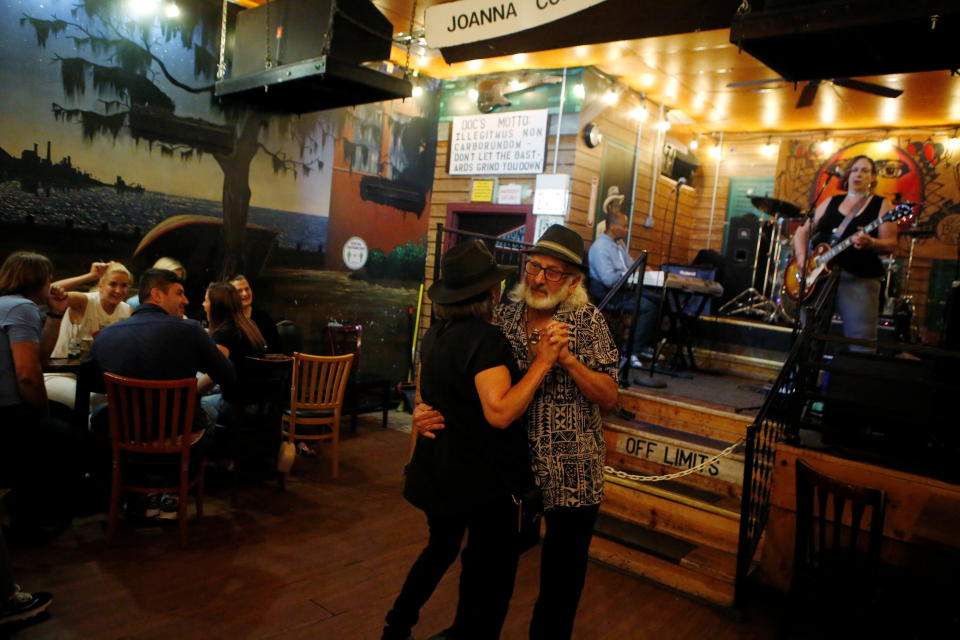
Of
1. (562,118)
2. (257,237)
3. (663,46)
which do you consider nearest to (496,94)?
(562,118)

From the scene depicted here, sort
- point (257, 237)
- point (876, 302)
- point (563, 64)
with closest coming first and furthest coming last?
point (876, 302)
point (257, 237)
point (563, 64)

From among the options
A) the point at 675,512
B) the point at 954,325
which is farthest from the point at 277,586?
the point at 954,325

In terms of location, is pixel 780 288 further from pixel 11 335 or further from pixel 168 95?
pixel 11 335

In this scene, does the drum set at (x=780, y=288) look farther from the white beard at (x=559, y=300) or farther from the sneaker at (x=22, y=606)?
the sneaker at (x=22, y=606)

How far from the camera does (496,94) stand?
715 cm

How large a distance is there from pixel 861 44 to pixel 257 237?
4800 mm

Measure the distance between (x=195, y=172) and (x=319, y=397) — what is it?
226 cm

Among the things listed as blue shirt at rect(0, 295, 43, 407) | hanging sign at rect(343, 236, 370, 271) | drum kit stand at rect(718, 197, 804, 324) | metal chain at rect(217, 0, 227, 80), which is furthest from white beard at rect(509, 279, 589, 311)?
drum kit stand at rect(718, 197, 804, 324)

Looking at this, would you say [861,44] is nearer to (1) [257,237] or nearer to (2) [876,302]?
(2) [876,302]

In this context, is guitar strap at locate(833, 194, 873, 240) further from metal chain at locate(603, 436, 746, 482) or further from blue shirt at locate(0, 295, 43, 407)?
blue shirt at locate(0, 295, 43, 407)

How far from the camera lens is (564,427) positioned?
6.70ft

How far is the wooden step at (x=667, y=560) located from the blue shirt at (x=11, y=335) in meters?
3.13

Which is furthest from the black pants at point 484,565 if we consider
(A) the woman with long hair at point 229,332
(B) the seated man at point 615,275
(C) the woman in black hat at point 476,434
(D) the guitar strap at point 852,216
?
(B) the seated man at point 615,275

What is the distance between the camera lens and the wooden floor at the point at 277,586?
267 centimetres
